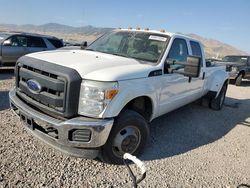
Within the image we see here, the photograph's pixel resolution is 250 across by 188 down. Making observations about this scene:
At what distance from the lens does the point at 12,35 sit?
32.9ft

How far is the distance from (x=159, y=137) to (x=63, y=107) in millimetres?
2330

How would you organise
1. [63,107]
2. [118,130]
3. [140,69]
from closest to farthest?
[63,107] < [118,130] < [140,69]

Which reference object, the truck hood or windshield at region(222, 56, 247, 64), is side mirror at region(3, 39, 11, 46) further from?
windshield at region(222, 56, 247, 64)

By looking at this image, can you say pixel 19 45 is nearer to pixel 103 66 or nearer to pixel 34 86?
pixel 34 86

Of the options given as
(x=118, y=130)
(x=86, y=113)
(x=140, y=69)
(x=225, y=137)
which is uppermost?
(x=140, y=69)

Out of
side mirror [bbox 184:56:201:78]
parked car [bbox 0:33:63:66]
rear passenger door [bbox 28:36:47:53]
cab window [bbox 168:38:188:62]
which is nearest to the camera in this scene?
side mirror [bbox 184:56:201:78]

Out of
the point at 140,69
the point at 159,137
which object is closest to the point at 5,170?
the point at 140,69

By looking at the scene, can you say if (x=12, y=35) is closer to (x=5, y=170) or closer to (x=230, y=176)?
(x=5, y=170)

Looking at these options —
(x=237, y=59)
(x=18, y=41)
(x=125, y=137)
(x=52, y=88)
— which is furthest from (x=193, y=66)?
(x=237, y=59)

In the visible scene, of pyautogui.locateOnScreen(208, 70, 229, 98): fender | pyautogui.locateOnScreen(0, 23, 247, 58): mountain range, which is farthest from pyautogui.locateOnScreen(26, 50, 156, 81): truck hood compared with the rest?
pyautogui.locateOnScreen(208, 70, 229, 98): fender

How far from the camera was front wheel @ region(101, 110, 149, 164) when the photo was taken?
342 centimetres

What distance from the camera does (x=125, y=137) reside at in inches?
142

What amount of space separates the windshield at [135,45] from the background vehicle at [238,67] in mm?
9713

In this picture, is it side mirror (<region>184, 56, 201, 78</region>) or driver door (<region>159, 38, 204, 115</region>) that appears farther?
driver door (<region>159, 38, 204, 115</region>)
